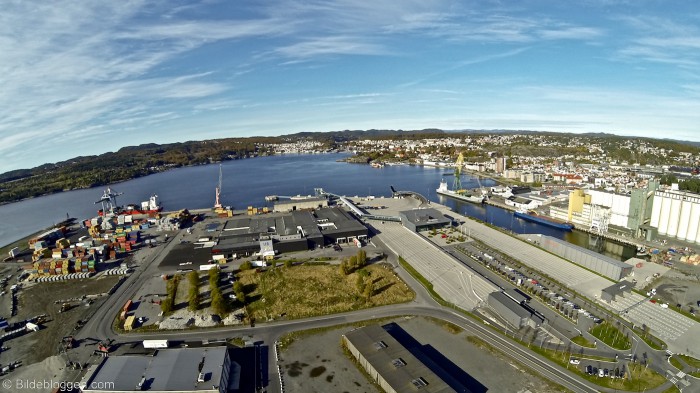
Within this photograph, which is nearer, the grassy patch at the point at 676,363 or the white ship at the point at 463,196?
the grassy patch at the point at 676,363

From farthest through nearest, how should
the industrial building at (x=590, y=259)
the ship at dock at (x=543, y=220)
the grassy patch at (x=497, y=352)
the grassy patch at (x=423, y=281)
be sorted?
the ship at dock at (x=543, y=220) < the industrial building at (x=590, y=259) < the grassy patch at (x=423, y=281) < the grassy patch at (x=497, y=352)

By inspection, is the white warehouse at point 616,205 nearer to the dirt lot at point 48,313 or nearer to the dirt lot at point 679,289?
the dirt lot at point 679,289

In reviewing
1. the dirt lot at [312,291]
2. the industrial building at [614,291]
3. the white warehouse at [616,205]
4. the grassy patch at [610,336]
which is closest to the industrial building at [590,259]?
the industrial building at [614,291]

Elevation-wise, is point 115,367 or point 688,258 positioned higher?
point 115,367

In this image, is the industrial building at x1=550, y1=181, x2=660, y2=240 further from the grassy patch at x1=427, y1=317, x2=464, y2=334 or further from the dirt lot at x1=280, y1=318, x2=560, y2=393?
the dirt lot at x1=280, y1=318, x2=560, y2=393

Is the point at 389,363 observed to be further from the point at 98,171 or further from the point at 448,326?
the point at 98,171

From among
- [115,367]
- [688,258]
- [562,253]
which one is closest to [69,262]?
[115,367]

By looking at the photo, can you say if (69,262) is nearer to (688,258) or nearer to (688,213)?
(688,258)
